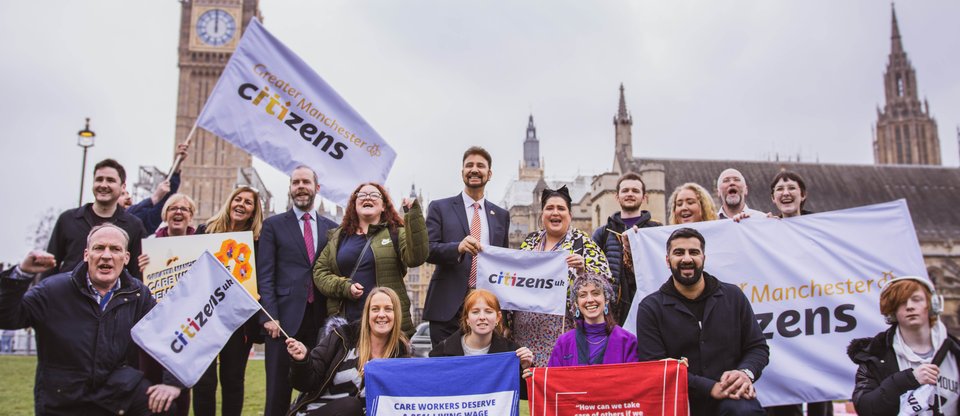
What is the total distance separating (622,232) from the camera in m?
6.64

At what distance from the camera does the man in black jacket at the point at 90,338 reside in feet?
15.8

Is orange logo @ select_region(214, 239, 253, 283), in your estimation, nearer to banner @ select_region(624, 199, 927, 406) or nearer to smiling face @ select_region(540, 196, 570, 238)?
smiling face @ select_region(540, 196, 570, 238)

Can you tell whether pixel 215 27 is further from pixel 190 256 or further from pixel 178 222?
pixel 190 256

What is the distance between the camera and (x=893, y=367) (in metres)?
4.79

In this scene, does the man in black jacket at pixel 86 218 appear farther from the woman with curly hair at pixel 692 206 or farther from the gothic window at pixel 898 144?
the gothic window at pixel 898 144

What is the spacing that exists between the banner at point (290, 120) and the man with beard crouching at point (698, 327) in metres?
3.89

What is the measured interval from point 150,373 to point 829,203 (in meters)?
52.6

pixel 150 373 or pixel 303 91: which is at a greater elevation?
pixel 303 91

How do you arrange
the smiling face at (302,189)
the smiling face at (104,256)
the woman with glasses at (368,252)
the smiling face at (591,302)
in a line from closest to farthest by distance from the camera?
the smiling face at (104,256) → the smiling face at (591,302) → the woman with glasses at (368,252) → the smiling face at (302,189)

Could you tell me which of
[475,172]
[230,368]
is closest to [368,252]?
[475,172]

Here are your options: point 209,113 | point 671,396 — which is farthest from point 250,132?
point 671,396

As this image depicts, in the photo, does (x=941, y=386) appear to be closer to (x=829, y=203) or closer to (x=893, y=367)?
(x=893, y=367)

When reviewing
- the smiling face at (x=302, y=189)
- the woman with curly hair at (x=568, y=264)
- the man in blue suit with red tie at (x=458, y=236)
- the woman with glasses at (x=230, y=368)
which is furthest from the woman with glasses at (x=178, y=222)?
the woman with curly hair at (x=568, y=264)

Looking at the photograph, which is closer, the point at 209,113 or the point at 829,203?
the point at 209,113
